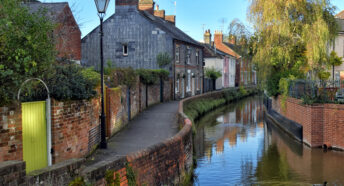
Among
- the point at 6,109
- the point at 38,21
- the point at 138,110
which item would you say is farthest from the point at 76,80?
the point at 138,110

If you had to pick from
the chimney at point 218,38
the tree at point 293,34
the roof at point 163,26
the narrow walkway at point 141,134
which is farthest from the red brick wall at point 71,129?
the chimney at point 218,38

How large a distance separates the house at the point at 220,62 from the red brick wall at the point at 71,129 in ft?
127

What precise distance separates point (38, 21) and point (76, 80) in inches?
68.7

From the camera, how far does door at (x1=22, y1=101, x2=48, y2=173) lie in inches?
284

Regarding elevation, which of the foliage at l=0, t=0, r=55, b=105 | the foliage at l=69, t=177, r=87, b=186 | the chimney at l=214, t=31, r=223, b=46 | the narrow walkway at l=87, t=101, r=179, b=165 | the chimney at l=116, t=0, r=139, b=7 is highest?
the chimney at l=214, t=31, r=223, b=46

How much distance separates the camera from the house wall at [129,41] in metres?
30.6

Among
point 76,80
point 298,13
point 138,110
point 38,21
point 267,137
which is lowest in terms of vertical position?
point 267,137

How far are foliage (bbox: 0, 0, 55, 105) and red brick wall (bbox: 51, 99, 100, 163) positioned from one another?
1.01m

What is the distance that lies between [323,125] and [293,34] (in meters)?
8.45

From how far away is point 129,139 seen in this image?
1305 cm

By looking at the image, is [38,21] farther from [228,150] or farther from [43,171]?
[228,150]

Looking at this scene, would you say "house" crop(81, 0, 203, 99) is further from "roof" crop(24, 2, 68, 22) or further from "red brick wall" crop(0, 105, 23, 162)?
"red brick wall" crop(0, 105, 23, 162)

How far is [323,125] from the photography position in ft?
52.5

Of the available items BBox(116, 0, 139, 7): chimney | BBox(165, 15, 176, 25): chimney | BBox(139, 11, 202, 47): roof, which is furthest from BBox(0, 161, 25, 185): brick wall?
BBox(165, 15, 176, 25): chimney
